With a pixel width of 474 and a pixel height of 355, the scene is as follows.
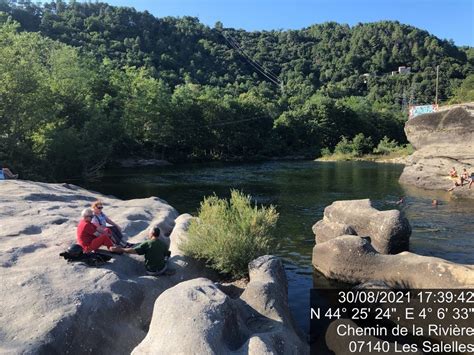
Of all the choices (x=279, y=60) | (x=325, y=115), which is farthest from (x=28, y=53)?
(x=279, y=60)

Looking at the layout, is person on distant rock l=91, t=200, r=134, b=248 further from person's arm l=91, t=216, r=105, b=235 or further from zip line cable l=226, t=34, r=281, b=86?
zip line cable l=226, t=34, r=281, b=86

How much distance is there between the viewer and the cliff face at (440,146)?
120ft

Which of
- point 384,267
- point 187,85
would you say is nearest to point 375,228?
point 384,267

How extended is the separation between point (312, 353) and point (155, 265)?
13.5 feet

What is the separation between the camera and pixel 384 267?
12711 millimetres

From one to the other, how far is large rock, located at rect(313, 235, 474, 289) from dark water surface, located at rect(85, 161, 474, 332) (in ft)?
2.20

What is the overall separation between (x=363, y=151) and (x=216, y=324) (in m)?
81.9

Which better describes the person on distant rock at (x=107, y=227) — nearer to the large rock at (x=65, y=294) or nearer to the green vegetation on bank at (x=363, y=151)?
the large rock at (x=65, y=294)

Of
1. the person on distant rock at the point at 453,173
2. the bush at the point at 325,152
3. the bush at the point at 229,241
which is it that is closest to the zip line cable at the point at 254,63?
the bush at the point at 325,152

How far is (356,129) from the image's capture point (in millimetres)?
97500

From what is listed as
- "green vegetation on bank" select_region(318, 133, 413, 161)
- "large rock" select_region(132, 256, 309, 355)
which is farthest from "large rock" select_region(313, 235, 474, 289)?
"green vegetation on bank" select_region(318, 133, 413, 161)

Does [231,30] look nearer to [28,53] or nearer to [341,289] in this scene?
[28,53]

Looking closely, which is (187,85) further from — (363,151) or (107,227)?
(107,227)

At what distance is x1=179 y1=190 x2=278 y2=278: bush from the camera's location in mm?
11891
